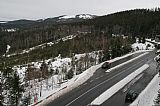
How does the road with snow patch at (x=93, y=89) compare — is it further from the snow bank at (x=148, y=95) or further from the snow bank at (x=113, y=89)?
the snow bank at (x=148, y=95)

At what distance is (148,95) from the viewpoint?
129 ft

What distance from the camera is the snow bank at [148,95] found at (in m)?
35.1

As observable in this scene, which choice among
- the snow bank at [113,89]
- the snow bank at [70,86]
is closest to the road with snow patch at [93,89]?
the snow bank at [113,89]

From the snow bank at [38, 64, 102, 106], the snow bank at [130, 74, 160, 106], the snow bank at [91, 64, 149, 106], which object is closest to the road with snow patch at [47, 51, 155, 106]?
the snow bank at [91, 64, 149, 106]

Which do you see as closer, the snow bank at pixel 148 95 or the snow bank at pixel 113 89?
the snow bank at pixel 148 95

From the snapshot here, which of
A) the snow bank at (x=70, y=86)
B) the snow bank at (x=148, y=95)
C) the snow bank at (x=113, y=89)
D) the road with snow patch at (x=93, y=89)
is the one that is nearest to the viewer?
the snow bank at (x=148, y=95)

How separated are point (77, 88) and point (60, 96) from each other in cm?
550

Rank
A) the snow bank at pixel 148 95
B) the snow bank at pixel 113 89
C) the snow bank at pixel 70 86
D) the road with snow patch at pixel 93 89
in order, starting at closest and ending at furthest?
the snow bank at pixel 148 95 → the road with snow patch at pixel 93 89 → the snow bank at pixel 70 86 → the snow bank at pixel 113 89

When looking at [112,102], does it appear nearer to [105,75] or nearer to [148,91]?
[148,91]

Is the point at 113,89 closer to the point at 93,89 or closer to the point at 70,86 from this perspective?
the point at 93,89

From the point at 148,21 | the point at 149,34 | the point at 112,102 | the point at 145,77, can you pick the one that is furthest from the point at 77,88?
the point at 148,21

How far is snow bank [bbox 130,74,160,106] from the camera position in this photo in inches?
1380

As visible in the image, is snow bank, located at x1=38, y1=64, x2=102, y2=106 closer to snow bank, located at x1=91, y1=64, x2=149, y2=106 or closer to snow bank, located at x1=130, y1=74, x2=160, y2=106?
snow bank, located at x1=91, y1=64, x2=149, y2=106

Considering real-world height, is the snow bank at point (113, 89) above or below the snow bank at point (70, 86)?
below
